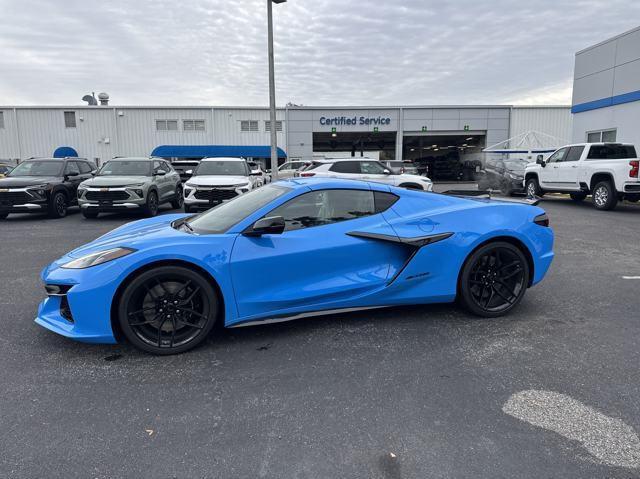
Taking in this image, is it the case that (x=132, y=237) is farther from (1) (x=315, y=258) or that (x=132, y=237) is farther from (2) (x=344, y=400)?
(2) (x=344, y=400)

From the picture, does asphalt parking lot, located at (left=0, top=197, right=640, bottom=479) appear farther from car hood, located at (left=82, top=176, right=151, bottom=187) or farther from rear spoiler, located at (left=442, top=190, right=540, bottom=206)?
car hood, located at (left=82, top=176, right=151, bottom=187)

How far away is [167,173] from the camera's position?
13.9 m

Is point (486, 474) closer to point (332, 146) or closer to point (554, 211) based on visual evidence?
point (554, 211)

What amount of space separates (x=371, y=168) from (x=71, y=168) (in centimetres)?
904

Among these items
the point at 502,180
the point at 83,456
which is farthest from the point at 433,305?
the point at 502,180

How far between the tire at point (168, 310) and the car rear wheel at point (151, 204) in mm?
9076

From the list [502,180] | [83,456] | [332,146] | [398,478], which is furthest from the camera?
[332,146]

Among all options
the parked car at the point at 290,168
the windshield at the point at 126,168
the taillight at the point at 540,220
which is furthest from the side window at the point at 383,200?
the parked car at the point at 290,168

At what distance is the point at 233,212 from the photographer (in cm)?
414

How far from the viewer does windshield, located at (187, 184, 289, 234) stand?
388cm

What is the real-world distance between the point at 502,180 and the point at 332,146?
1192 inches

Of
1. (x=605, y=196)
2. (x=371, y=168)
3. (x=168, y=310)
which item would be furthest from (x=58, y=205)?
(x=605, y=196)

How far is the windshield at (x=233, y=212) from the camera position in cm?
388

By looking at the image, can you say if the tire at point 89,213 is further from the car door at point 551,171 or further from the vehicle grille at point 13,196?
the car door at point 551,171
